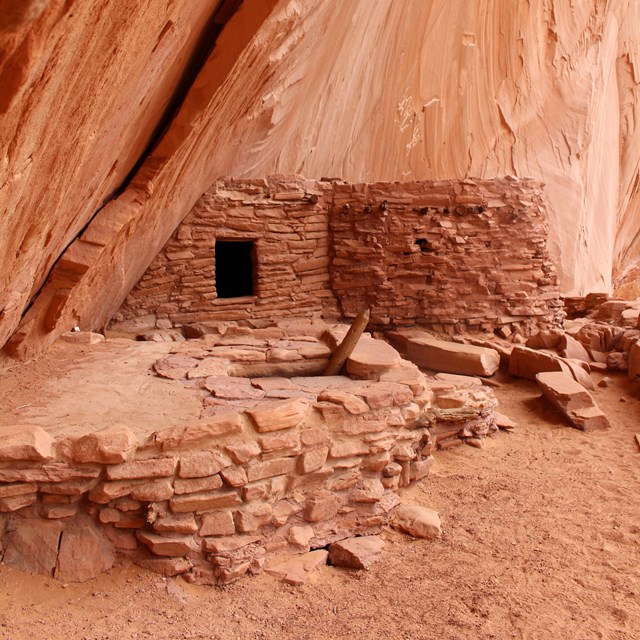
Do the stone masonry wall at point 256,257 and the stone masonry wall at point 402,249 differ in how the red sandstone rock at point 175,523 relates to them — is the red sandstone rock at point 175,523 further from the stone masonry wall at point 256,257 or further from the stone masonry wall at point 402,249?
the stone masonry wall at point 402,249

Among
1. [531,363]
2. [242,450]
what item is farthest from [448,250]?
[242,450]

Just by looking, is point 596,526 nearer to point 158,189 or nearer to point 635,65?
point 158,189

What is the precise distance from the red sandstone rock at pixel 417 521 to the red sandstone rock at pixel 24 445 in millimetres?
1947

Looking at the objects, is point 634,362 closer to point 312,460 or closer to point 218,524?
point 312,460

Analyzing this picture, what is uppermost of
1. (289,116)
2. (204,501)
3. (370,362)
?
(289,116)

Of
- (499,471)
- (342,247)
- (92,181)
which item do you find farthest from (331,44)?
(499,471)

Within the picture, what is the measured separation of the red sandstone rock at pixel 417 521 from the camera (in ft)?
10.6

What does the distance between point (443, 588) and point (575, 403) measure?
296cm

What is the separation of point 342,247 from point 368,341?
2.83 metres

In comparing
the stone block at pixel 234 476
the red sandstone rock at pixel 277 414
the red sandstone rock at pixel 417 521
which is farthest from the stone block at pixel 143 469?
the red sandstone rock at pixel 417 521

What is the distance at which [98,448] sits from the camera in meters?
2.50

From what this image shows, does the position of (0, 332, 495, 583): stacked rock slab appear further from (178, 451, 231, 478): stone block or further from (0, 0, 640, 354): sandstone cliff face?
(0, 0, 640, 354): sandstone cliff face

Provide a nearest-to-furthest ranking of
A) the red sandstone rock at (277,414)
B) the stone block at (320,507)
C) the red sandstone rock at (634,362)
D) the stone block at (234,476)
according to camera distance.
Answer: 1. the stone block at (234,476)
2. the red sandstone rock at (277,414)
3. the stone block at (320,507)
4. the red sandstone rock at (634,362)

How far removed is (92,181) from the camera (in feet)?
9.96
